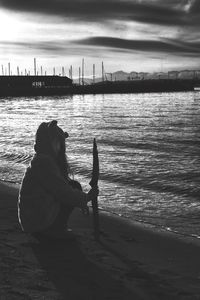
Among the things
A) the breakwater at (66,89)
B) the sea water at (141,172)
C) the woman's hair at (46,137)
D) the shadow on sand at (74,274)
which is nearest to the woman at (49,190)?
the woman's hair at (46,137)

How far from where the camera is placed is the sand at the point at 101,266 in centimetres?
407

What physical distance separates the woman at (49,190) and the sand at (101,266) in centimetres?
29

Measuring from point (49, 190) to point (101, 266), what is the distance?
1041mm

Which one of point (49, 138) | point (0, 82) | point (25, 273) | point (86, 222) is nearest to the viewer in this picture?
point (25, 273)

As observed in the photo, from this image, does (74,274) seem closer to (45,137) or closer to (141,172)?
(45,137)

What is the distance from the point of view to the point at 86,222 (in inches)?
276

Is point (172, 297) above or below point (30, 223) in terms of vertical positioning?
below

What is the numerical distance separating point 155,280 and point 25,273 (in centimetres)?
136

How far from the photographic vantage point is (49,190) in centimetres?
495

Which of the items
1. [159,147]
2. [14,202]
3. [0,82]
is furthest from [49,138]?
[0,82]

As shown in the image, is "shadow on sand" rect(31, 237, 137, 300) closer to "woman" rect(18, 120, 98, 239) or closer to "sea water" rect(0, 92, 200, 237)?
"woman" rect(18, 120, 98, 239)

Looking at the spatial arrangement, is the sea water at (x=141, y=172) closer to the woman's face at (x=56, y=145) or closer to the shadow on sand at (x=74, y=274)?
the shadow on sand at (x=74, y=274)

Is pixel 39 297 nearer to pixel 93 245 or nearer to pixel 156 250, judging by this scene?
pixel 93 245

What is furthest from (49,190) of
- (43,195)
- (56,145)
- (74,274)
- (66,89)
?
(66,89)
